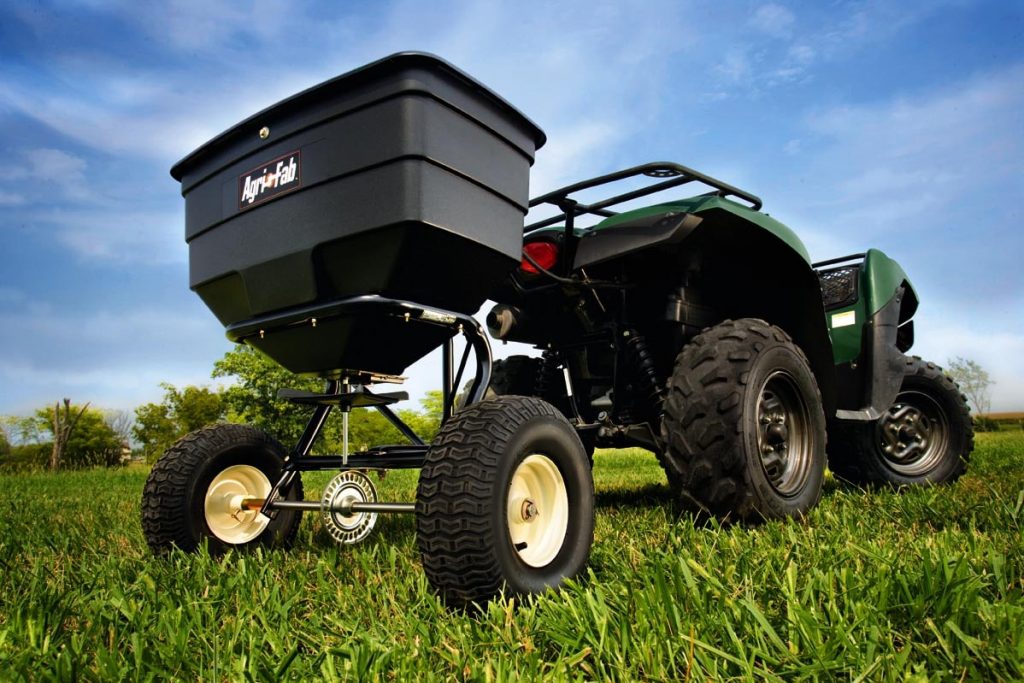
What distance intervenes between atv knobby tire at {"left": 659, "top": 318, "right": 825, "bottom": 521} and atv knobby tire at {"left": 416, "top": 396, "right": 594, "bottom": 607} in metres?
0.68

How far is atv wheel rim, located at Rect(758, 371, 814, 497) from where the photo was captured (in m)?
3.06

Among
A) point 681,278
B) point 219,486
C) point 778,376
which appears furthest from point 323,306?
point 778,376

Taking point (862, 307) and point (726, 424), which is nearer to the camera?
point (726, 424)

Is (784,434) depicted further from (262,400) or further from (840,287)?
(262,400)

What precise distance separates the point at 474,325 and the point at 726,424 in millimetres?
1061

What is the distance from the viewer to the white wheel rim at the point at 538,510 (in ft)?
6.77

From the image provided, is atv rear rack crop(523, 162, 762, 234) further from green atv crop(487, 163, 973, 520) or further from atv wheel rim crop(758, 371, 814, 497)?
atv wheel rim crop(758, 371, 814, 497)

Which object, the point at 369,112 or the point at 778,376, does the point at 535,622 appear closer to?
the point at 369,112

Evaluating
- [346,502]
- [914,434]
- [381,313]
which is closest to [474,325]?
[381,313]

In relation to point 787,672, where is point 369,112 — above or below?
above

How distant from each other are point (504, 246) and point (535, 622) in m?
1.12

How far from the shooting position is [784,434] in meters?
3.13

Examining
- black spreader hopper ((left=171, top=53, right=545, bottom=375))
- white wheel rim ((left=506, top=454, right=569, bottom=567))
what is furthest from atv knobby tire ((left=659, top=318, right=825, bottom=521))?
black spreader hopper ((left=171, top=53, right=545, bottom=375))

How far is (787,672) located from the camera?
1343 mm
